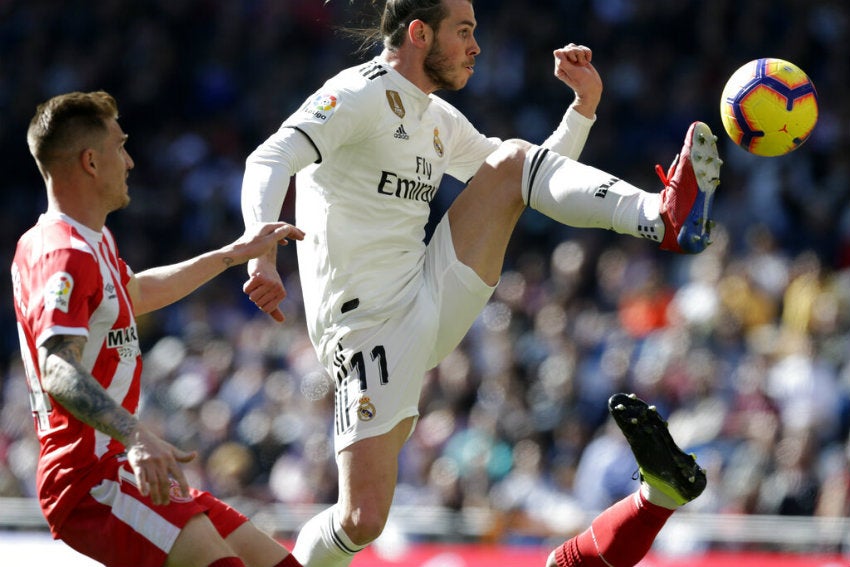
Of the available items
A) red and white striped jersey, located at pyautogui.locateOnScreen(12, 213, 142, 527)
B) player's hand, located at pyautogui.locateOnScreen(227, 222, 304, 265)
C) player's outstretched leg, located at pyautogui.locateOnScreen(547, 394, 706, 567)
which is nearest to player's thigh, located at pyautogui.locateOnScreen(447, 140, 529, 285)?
player's outstretched leg, located at pyautogui.locateOnScreen(547, 394, 706, 567)

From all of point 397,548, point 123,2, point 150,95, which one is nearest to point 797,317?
point 397,548

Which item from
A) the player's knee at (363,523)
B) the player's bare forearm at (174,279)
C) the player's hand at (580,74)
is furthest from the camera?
the player's hand at (580,74)

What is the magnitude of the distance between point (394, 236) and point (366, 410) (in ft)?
2.34

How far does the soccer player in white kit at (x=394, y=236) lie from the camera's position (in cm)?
546

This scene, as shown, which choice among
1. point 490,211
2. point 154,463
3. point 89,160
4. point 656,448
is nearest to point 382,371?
point 490,211

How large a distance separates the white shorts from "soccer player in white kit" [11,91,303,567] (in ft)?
3.01

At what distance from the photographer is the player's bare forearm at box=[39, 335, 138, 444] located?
4.18 m

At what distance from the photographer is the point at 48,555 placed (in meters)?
9.08

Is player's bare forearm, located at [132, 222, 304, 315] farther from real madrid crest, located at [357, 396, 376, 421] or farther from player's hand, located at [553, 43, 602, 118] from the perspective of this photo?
player's hand, located at [553, 43, 602, 118]

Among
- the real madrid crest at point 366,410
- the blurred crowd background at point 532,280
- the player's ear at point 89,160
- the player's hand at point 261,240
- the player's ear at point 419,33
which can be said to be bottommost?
the blurred crowd background at point 532,280

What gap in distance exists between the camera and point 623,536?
5578 millimetres

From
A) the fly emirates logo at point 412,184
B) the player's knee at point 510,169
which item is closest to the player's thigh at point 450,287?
the fly emirates logo at point 412,184

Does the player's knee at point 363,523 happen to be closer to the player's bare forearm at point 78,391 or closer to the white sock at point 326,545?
the white sock at point 326,545

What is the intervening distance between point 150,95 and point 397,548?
28.4ft
